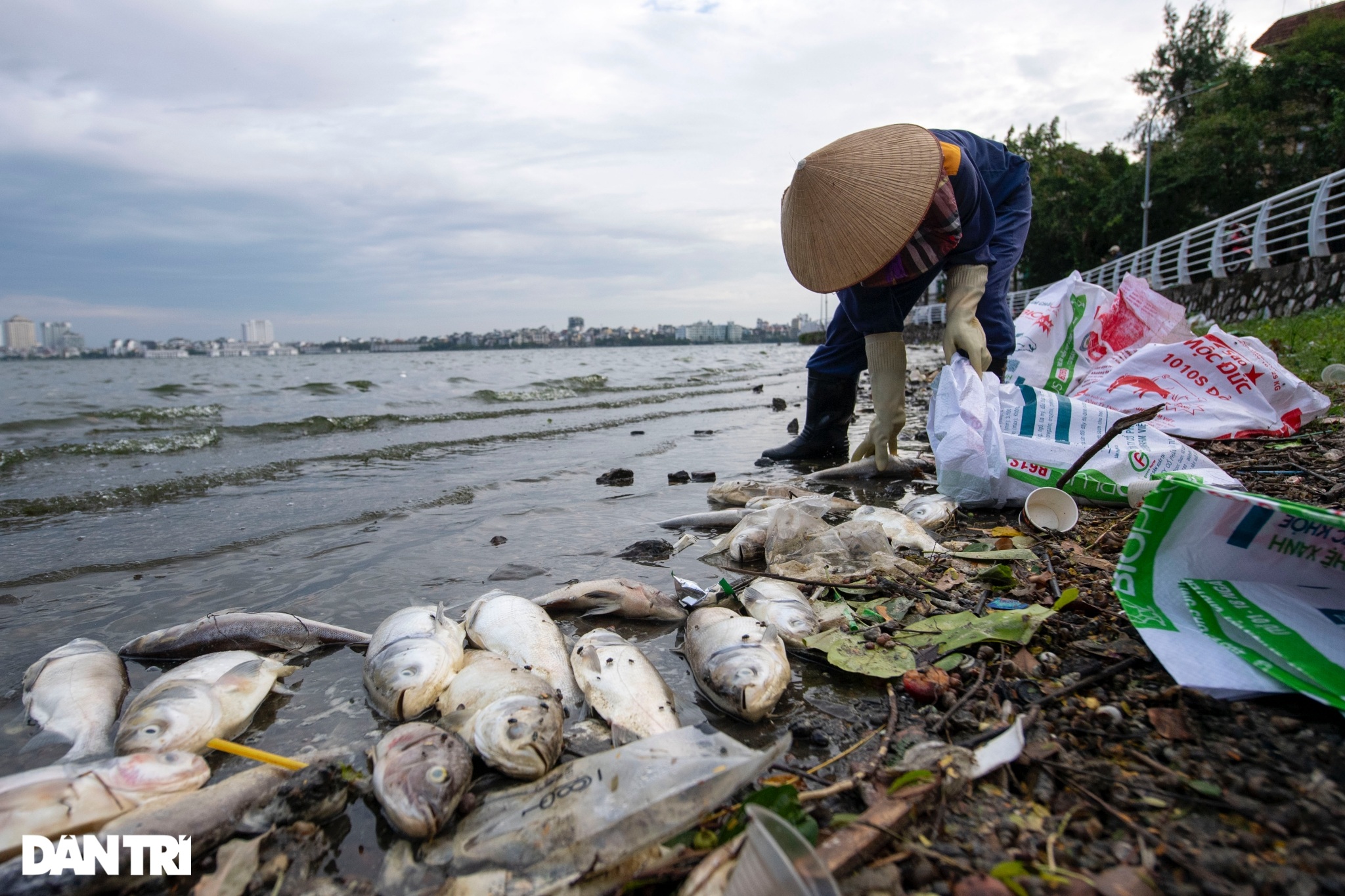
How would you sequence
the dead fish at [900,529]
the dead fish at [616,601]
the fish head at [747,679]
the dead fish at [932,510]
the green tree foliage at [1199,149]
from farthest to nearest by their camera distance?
1. the green tree foliage at [1199,149]
2. the dead fish at [932,510]
3. the dead fish at [900,529]
4. the dead fish at [616,601]
5. the fish head at [747,679]

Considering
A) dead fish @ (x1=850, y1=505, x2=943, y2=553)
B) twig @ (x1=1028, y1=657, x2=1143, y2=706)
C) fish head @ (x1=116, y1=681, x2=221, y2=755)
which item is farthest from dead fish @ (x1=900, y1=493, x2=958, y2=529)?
fish head @ (x1=116, y1=681, x2=221, y2=755)

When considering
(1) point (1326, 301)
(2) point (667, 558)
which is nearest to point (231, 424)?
(2) point (667, 558)

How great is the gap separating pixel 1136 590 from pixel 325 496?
586 cm

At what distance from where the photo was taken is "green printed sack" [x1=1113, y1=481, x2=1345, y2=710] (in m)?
1.61

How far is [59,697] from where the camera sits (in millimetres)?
2273

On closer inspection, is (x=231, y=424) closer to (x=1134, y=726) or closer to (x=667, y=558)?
(x=667, y=558)

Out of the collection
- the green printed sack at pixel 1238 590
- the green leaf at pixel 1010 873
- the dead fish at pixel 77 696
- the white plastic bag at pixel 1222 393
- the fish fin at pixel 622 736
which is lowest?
the dead fish at pixel 77 696

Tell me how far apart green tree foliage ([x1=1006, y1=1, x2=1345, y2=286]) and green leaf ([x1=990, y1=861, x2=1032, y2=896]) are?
1167 inches

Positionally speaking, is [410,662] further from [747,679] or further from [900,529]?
[900,529]

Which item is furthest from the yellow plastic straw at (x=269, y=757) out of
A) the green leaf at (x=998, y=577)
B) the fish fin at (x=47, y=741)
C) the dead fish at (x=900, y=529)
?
Answer: the dead fish at (x=900, y=529)

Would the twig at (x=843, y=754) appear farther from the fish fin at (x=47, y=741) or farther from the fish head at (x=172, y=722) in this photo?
the fish fin at (x=47, y=741)

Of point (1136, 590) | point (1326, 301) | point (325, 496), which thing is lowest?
point (325, 496)

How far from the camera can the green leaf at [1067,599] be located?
2.31 m

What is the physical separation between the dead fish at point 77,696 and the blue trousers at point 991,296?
4.10m
